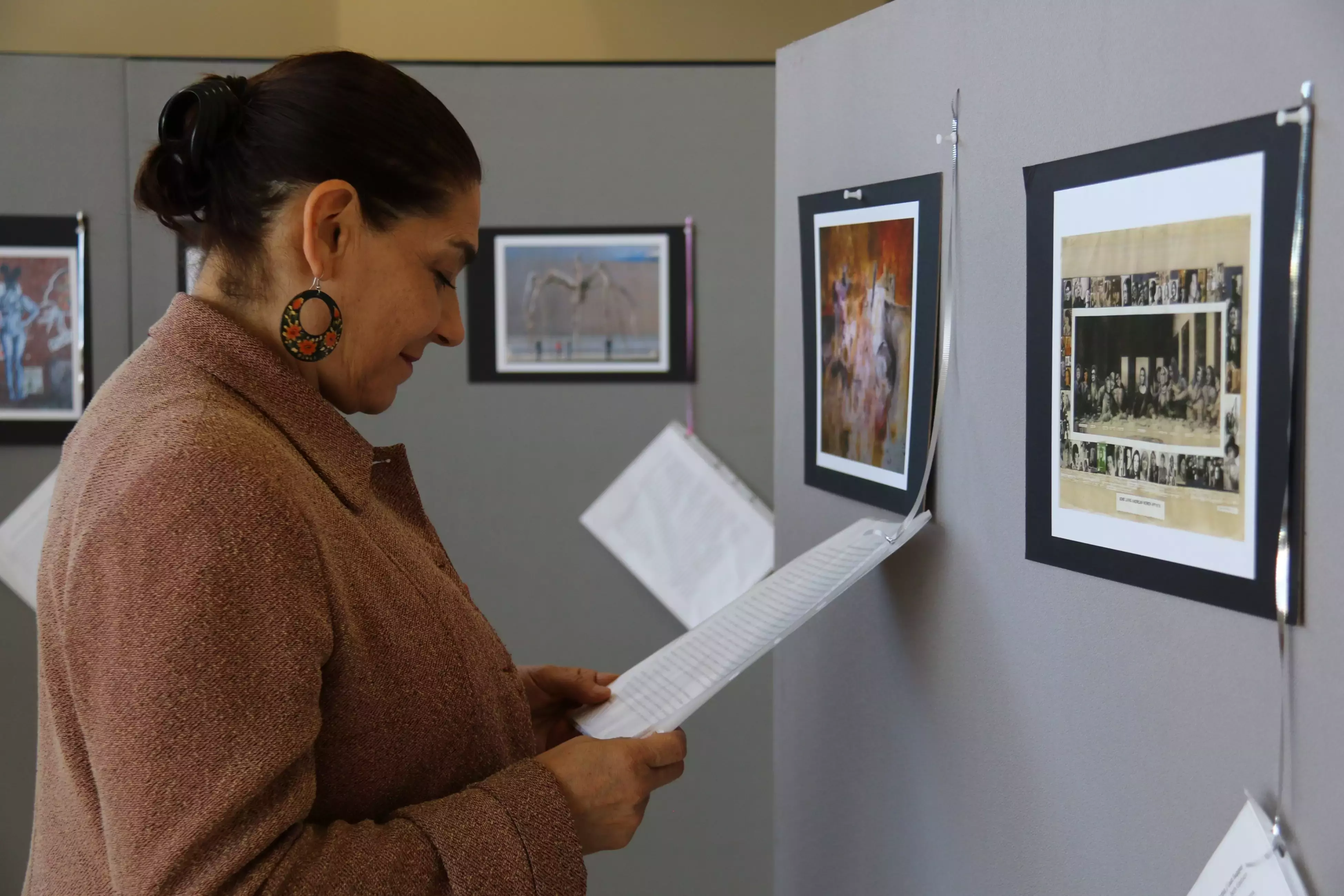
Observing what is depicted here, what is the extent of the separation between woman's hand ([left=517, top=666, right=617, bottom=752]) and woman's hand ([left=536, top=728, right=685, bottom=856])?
181 millimetres

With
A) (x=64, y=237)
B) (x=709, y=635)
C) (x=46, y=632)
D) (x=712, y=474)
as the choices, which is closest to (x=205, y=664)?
(x=46, y=632)

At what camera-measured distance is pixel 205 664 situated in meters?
0.60

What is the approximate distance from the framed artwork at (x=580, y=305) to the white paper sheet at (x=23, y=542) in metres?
0.74

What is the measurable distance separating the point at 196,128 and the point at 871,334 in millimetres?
597

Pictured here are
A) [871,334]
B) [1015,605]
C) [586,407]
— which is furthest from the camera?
[586,407]

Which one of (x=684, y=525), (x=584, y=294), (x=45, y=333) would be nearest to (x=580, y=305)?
(x=584, y=294)

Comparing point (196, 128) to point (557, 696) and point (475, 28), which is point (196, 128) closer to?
point (557, 696)

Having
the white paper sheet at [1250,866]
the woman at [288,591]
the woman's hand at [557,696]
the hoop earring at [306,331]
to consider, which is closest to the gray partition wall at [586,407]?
the woman's hand at [557,696]

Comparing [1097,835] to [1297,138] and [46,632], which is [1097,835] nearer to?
[1297,138]

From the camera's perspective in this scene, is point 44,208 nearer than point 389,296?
No

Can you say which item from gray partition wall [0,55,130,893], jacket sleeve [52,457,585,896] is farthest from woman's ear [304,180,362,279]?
gray partition wall [0,55,130,893]

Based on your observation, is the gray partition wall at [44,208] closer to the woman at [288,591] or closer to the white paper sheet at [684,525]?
the white paper sheet at [684,525]

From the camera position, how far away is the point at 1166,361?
679 mm

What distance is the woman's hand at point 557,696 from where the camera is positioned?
1.04 m
